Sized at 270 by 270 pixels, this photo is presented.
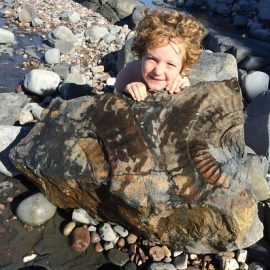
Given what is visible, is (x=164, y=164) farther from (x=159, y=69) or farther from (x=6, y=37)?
(x=6, y=37)

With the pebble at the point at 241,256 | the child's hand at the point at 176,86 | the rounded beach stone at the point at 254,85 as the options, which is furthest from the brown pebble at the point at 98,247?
the rounded beach stone at the point at 254,85

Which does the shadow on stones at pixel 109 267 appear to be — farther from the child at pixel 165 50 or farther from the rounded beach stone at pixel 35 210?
the child at pixel 165 50

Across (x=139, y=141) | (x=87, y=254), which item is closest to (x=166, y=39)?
(x=139, y=141)

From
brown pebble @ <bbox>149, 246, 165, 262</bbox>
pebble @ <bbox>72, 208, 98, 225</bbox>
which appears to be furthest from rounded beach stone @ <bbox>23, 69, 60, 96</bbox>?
brown pebble @ <bbox>149, 246, 165, 262</bbox>

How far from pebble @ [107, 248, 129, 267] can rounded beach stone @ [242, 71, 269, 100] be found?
286 centimetres

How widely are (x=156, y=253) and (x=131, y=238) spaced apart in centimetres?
23

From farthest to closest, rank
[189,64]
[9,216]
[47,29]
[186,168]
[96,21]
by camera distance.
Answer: [96,21] → [47,29] → [9,216] → [189,64] → [186,168]

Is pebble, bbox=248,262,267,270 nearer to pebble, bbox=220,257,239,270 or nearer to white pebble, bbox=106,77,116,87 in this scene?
pebble, bbox=220,257,239,270

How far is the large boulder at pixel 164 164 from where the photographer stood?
9.21 feet

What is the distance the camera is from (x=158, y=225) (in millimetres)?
2982

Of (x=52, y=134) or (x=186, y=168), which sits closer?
(x=186, y=168)

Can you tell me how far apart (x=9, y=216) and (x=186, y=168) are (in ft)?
5.06

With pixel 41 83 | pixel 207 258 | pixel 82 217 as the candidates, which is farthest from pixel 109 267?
pixel 41 83

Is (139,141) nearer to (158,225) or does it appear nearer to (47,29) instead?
(158,225)
